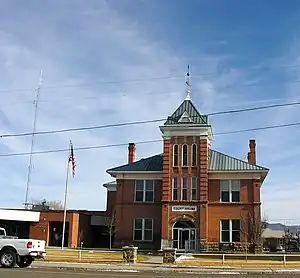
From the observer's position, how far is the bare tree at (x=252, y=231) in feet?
165

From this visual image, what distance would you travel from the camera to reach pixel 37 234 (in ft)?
186

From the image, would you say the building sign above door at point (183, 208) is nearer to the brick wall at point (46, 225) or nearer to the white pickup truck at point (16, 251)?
the brick wall at point (46, 225)

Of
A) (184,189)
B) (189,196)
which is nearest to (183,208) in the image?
(189,196)

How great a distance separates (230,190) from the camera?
53500 mm

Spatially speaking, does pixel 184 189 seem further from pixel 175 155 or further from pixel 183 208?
pixel 175 155

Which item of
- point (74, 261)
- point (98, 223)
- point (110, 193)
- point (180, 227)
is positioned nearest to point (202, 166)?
point (180, 227)

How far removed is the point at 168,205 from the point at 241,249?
869cm

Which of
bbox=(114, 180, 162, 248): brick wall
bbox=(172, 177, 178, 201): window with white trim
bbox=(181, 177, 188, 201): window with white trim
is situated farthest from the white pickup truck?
bbox=(114, 180, 162, 248): brick wall

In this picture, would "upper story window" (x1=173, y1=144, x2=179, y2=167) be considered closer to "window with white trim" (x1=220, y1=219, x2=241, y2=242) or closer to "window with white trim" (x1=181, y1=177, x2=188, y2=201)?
"window with white trim" (x1=181, y1=177, x2=188, y2=201)

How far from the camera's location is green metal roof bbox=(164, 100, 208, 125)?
54250mm

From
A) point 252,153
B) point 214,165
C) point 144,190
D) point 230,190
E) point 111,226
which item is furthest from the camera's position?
point 252,153

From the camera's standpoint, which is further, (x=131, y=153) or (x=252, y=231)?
(x=131, y=153)

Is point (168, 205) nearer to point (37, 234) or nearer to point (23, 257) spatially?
point (37, 234)

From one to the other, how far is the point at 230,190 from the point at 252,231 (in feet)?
16.2
